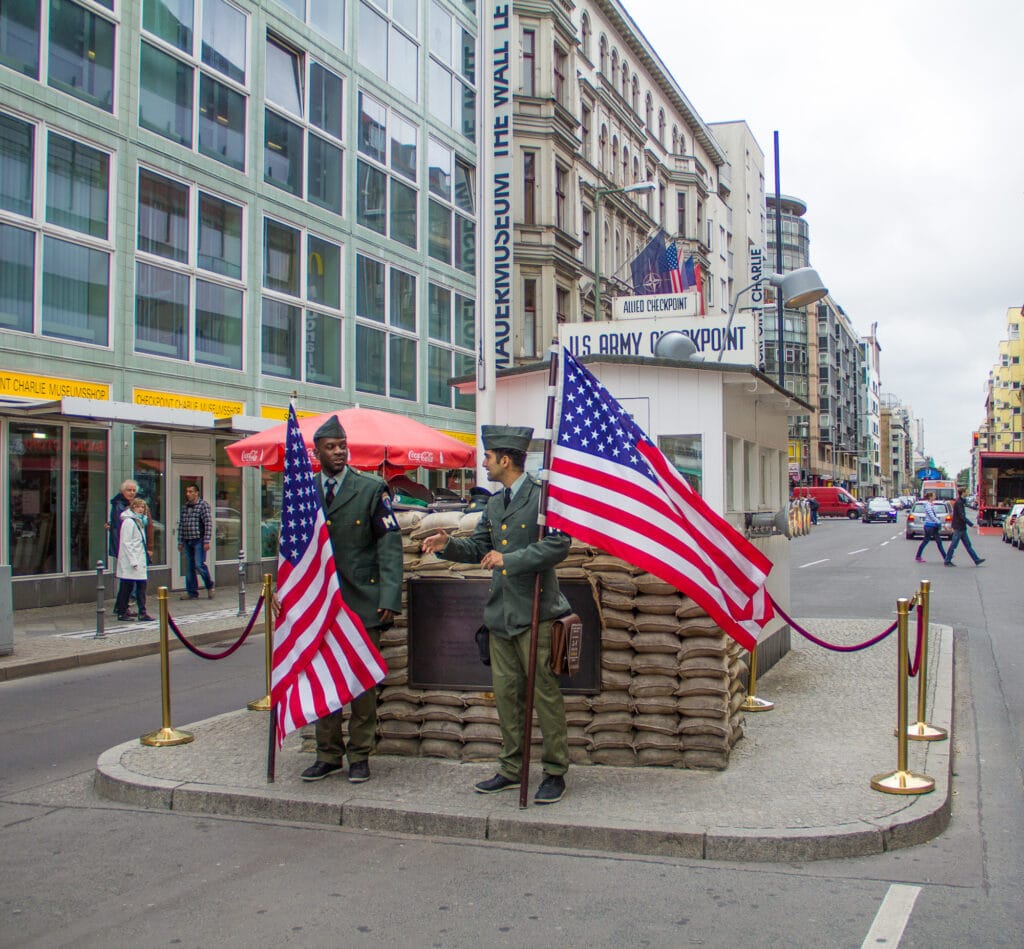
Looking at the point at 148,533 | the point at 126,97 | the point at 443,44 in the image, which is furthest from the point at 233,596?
the point at 443,44

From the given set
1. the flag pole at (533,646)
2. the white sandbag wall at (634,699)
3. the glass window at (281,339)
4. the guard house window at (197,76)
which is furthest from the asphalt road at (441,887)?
the glass window at (281,339)

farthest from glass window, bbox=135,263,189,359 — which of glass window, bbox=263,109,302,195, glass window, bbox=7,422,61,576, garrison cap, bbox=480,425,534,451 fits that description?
garrison cap, bbox=480,425,534,451

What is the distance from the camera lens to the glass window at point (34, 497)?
1612 centimetres

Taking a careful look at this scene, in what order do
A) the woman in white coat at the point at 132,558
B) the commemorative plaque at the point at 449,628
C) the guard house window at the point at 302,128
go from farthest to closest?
the guard house window at the point at 302,128 < the woman in white coat at the point at 132,558 < the commemorative plaque at the point at 449,628

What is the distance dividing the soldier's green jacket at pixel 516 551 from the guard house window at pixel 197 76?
1582 centimetres

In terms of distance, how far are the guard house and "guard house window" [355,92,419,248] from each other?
613 inches

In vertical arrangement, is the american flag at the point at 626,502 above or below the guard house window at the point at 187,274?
below

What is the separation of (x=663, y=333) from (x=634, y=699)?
694 cm

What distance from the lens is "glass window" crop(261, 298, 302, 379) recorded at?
21984 millimetres

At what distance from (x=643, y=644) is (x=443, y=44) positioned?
26.9m

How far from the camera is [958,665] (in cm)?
1083

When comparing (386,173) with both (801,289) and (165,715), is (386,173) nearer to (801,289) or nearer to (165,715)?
(801,289)

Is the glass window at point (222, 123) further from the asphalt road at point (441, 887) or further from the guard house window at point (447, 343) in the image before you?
the asphalt road at point (441, 887)

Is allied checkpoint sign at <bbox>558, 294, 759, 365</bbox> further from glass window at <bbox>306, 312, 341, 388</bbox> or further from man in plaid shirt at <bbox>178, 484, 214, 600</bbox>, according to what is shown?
glass window at <bbox>306, 312, 341, 388</bbox>
